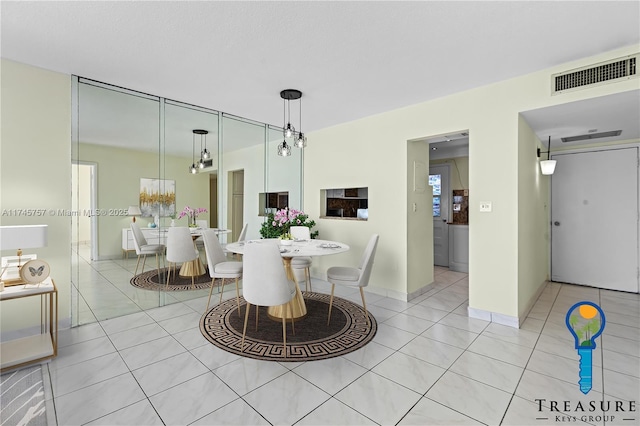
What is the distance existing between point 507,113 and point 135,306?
4663 millimetres

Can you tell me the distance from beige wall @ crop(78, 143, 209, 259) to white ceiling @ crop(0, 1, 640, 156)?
77cm

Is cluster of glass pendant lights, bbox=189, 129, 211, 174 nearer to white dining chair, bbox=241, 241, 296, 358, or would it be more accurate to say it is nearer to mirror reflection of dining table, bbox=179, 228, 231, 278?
mirror reflection of dining table, bbox=179, 228, 231, 278

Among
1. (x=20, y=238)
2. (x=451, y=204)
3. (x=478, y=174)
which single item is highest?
(x=478, y=174)

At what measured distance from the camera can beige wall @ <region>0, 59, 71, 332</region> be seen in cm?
274

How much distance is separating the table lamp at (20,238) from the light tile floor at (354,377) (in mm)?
937

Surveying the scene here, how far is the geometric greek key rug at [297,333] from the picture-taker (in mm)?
2570

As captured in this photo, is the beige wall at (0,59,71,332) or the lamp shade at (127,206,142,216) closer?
the beige wall at (0,59,71,332)

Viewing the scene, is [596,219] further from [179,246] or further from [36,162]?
[36,162]

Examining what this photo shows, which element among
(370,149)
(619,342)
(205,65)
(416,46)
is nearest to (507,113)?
(416,46)

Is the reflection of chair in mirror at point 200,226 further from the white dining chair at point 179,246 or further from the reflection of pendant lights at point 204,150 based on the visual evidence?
the reflection of pendant lights at point 204,150

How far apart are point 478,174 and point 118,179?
4059mm

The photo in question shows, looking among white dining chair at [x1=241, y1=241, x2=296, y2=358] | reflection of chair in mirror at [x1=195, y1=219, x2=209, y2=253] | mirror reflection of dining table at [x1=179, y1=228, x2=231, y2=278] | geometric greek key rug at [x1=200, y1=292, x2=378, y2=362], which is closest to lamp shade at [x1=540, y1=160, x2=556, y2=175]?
geometric greek key rug at [x1=200, y1=292, x2=378, y2=362]

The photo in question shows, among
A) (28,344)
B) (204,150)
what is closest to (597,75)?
(204,150)

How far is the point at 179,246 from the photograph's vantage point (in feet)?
12.7
